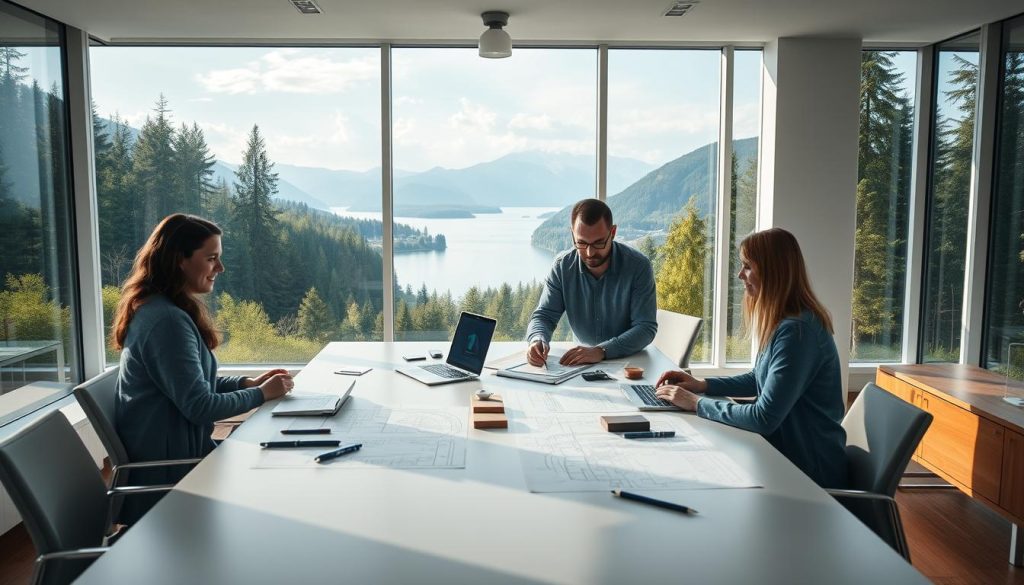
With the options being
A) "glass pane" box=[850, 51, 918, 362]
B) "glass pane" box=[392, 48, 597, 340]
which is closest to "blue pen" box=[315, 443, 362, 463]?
"glass pane" box=[392, 48, 597, 340]

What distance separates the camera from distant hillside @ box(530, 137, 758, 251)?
5914mm

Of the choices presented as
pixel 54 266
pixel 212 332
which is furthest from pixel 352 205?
pixel 212 332

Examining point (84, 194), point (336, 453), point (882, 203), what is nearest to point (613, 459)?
point (336, 453)

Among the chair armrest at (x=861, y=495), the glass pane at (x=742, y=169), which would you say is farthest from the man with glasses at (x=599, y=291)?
the glass pane at (x=742, y=169)

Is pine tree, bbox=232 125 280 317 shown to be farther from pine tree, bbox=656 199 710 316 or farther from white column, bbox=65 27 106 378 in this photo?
pine tree, bbox=656 199 710 316

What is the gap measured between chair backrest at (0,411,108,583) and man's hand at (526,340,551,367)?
5.38ft

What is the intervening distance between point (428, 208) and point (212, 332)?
3.39 m

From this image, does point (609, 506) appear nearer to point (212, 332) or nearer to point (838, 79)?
point (212, 332)

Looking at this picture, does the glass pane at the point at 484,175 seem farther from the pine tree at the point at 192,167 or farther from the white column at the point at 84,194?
the white column at the point at 84,194

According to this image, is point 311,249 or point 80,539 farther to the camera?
point 311,249

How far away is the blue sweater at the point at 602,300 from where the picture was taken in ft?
11.8

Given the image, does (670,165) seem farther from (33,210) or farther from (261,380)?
(33,210)

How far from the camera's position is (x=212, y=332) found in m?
2.69

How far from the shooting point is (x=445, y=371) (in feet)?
9.95
